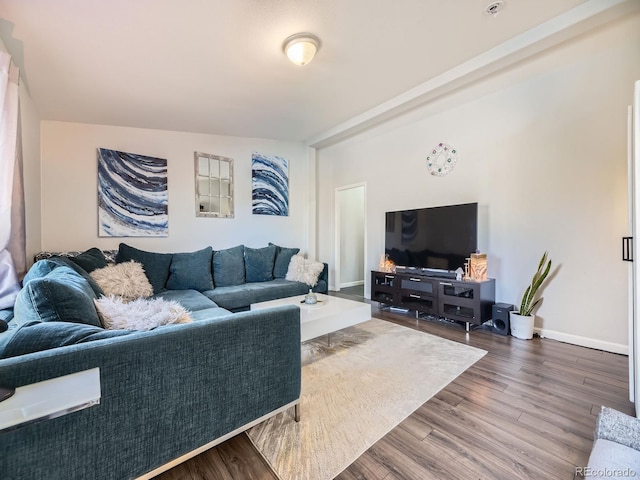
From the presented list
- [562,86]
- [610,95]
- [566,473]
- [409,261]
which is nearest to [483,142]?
[562,86]

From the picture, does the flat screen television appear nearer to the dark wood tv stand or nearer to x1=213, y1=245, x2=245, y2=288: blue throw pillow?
the dark wood tv stand

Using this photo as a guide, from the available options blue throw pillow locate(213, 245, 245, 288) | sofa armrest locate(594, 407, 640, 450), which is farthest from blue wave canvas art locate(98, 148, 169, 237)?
sofa armrest locate(594, 407, 640, 450)

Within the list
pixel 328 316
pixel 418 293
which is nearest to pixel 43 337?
pixel 328 316

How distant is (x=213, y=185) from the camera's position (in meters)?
4.22

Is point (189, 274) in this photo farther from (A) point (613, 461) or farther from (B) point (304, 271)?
(A) point (613, 461)

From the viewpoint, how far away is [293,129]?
4.32m

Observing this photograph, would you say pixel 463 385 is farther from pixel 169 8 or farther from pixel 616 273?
pixel 169 8

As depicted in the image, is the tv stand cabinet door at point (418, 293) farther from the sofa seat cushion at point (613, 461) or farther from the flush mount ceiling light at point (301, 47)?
the flush mount ceiling light at point (301, 47)

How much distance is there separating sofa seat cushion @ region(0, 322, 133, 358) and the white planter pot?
340 cm

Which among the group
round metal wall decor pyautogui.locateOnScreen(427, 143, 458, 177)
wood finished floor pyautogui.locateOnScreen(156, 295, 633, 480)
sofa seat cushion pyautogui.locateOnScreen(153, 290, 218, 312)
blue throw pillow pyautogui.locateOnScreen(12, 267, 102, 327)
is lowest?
wood finished floor pyautogui.locateOnScreen(156, 295, 633, 480)

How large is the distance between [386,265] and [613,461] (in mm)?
3215

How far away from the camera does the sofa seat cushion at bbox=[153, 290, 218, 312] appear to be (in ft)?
8.63

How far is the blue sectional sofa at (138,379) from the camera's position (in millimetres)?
868

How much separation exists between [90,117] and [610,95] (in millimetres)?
5378
